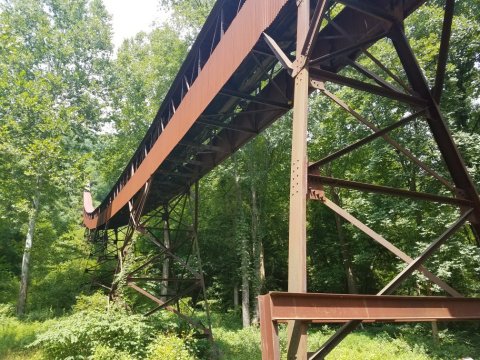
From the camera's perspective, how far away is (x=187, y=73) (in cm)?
825

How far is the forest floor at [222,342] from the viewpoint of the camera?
7715mm

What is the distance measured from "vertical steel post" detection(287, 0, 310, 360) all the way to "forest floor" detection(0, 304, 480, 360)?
544 cm

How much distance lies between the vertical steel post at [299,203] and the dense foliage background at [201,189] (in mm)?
5439

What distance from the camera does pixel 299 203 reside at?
3.09 metres

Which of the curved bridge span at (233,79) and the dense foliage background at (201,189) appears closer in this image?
the curved bridge span at (233,79)

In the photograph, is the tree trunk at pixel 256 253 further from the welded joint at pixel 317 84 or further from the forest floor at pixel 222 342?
the welded joint at pixel 317 84

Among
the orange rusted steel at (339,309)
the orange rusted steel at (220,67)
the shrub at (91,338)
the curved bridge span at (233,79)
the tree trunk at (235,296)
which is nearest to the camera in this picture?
the orange rusted steel at (339,309)

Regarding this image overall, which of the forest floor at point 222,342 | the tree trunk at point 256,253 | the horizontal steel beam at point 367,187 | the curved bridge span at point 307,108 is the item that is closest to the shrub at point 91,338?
the forest floor at point 222,342

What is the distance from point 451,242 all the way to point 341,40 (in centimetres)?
875

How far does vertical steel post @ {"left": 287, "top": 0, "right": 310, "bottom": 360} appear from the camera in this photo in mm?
2738

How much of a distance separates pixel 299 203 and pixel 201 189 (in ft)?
54.7

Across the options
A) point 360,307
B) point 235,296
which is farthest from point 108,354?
point 235,296

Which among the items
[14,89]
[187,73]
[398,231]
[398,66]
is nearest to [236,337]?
[398,231]

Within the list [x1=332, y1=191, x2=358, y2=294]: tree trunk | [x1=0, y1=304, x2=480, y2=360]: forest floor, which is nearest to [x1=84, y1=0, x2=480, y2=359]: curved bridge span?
[x1=0, y1=304, x2=480, y2=360]: forest floor
